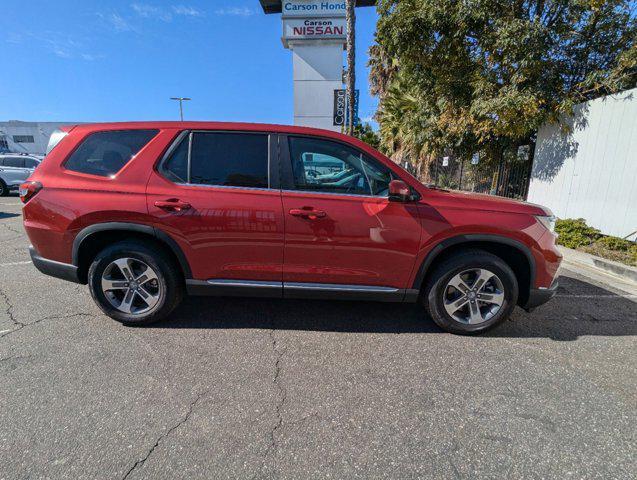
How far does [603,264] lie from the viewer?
17.6 ft

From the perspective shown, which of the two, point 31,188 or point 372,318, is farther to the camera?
point 372,318

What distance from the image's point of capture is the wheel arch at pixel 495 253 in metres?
2.92

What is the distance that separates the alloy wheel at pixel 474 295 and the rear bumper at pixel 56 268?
3.51 metres

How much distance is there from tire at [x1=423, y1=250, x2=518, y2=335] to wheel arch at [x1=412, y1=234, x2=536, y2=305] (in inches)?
2.9

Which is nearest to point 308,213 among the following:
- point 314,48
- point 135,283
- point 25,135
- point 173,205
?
point 173,205

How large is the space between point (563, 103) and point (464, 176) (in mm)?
5203

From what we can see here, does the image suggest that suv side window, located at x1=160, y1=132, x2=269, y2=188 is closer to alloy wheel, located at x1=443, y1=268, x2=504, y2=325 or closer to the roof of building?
alloy wheel, located at x1=443, y1=268, x2=504, y2=325

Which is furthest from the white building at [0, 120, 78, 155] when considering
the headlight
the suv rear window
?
the headlight

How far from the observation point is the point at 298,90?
26.9 m

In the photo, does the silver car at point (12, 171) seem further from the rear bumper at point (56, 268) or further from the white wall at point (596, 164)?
the white wall at point (596, 164)

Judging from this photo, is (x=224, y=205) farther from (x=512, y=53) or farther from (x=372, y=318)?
(x=512, y=53)

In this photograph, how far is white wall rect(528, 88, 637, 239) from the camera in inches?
248

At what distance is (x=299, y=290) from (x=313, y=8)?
2871cm

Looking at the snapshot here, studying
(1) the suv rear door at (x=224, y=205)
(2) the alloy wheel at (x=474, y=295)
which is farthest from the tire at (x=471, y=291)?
(1) the suv rear door at (x=224, y=205)
